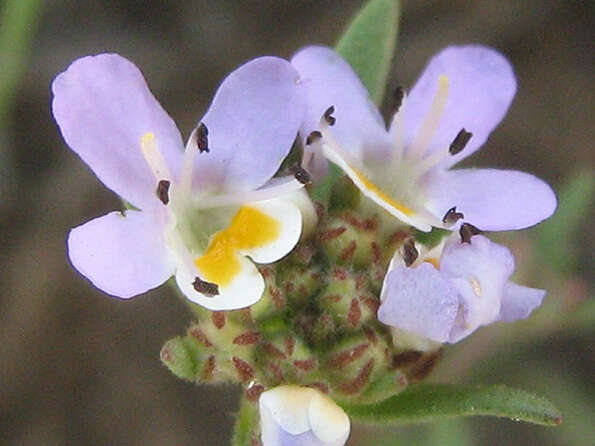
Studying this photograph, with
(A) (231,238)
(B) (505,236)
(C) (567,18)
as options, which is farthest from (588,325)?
(A) (231,238)

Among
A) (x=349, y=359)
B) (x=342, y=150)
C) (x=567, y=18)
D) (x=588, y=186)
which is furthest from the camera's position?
(x=567, y=18)

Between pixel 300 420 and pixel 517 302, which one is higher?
pixel 517 302

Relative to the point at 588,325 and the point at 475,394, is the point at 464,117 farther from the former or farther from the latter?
the point at 588,325

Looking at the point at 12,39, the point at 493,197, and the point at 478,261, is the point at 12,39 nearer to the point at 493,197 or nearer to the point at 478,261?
the point at 493,197

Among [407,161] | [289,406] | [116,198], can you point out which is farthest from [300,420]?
[116,198]

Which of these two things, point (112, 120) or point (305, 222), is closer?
point (112, 120)

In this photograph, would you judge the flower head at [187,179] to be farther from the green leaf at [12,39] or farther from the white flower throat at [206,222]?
the green leaf at [12,39]
